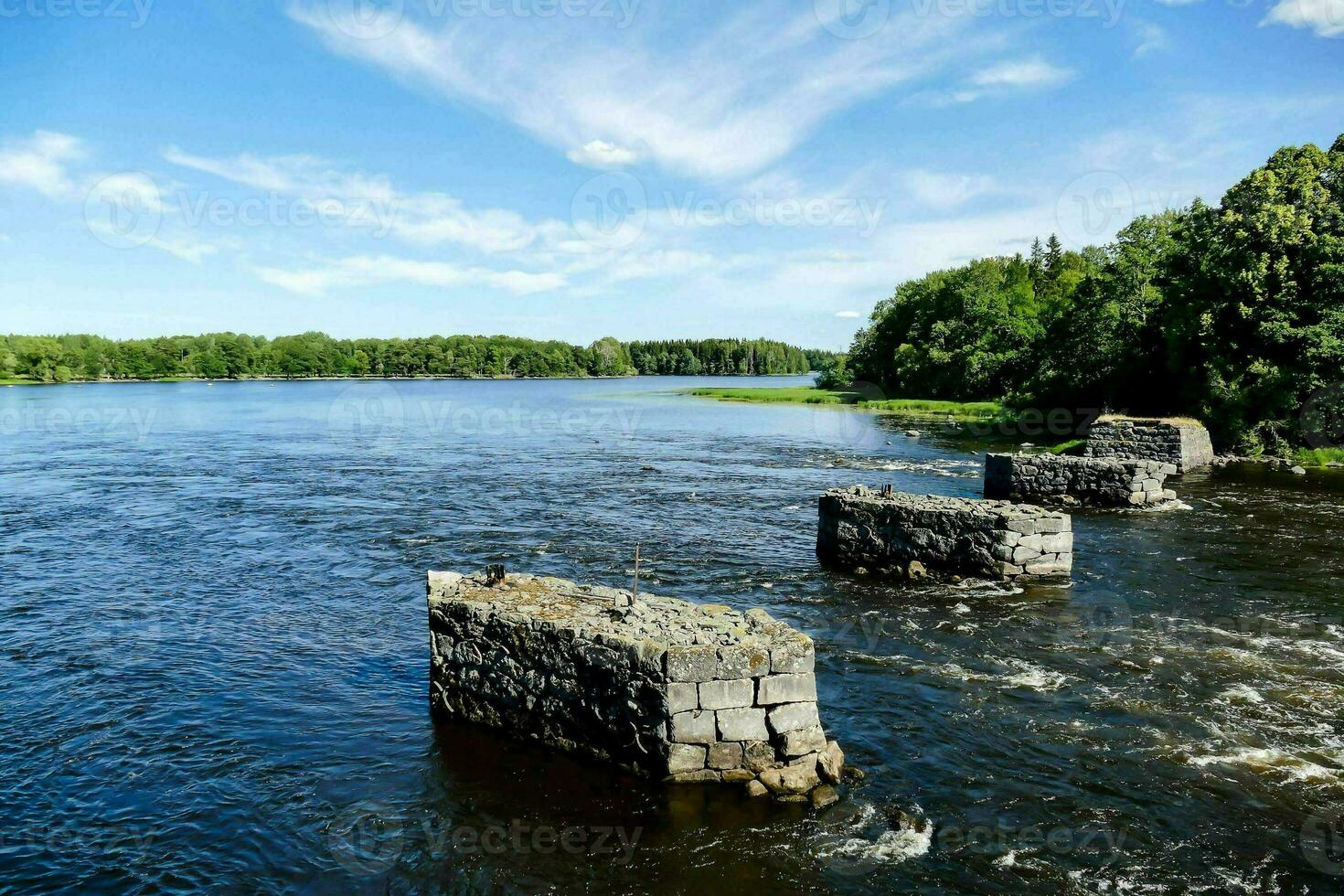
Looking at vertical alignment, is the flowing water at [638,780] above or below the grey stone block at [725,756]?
below

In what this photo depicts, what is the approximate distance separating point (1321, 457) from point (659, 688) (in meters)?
45.3

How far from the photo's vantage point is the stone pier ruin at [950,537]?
20.3m

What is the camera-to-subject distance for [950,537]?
2073cm

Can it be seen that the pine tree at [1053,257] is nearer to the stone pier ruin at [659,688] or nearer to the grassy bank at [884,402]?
the grassy bank at [884,402]

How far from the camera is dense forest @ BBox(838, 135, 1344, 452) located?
40750 millimetres

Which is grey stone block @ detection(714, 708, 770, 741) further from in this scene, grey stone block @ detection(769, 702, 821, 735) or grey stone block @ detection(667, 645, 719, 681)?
grey stone block @ detection(667, 645, 719, 681)

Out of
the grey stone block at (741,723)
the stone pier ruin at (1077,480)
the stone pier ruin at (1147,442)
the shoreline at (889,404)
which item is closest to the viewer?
the grey stone block at (741,723)

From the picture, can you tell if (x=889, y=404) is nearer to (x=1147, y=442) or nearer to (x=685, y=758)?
(x=1147, y=442)

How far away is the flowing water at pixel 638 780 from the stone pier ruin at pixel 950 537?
0.95 meters

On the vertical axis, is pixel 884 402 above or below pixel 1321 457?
above

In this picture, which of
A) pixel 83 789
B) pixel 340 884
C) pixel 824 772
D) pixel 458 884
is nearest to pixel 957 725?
pixel 824 772

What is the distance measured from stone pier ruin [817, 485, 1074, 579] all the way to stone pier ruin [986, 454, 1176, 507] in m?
10.5

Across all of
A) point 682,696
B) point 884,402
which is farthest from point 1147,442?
point 884,402

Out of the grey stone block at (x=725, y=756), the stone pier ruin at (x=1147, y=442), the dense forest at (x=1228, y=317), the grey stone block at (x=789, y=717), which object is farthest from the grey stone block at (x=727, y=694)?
the dense forest at (x=1228, y=317)
